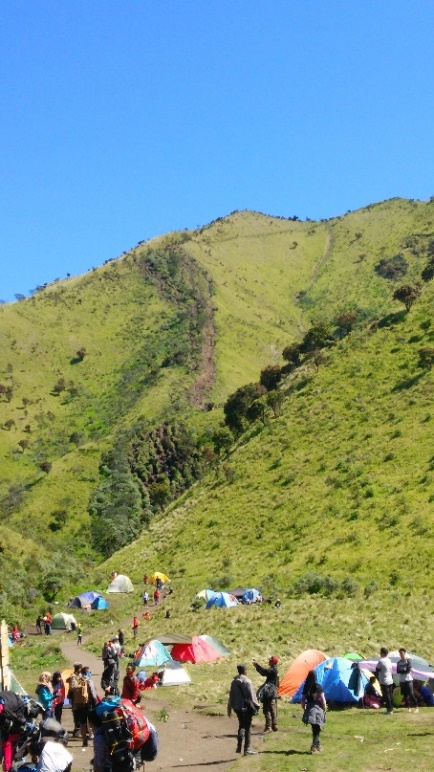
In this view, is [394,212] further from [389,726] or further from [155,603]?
[389,726]

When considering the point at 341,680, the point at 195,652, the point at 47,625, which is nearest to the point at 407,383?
the point at 47,625

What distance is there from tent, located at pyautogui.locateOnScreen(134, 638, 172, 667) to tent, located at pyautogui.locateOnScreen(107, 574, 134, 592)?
26146mm

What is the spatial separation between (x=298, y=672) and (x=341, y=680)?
1.57 metres

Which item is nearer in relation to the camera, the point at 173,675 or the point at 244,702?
the point at 244,702

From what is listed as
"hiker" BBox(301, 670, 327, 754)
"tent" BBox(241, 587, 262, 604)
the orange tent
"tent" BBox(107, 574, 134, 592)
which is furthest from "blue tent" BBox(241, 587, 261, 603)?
"hiker" BBox(301, 670, 327, 754)

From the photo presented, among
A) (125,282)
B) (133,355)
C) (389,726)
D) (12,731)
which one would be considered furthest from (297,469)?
(125,282)

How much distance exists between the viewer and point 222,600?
1553 inches

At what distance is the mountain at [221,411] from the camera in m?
49.8

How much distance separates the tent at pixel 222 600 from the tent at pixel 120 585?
12514mm

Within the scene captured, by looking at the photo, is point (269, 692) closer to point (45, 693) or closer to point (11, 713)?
point (45, 693)

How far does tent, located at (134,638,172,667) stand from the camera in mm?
24547

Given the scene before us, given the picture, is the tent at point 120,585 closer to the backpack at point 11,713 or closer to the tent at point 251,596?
the tent at point 251,596

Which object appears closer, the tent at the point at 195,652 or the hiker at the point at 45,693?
the hiker at the point at 45,693

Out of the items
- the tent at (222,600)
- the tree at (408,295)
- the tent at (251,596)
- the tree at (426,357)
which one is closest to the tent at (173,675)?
the tent at (222,600)
